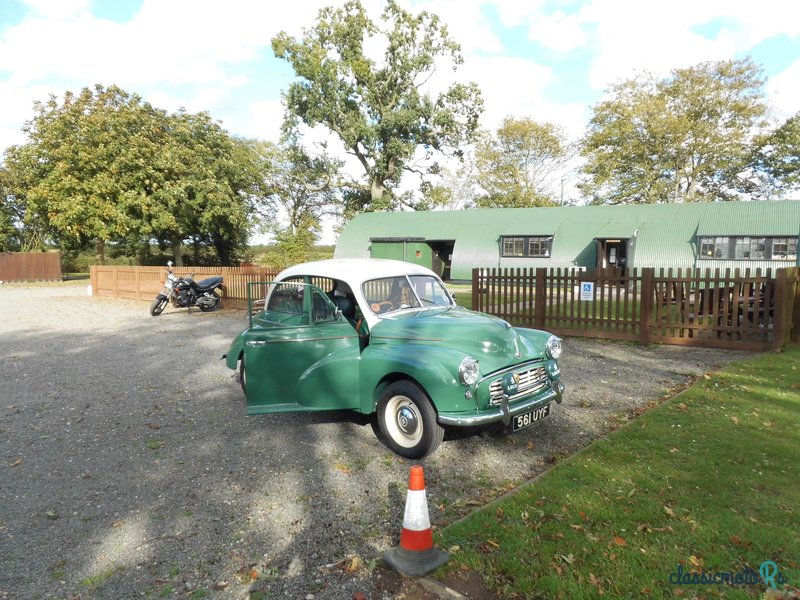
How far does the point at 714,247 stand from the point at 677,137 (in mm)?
20449

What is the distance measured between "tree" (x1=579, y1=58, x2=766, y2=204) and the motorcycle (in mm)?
39179

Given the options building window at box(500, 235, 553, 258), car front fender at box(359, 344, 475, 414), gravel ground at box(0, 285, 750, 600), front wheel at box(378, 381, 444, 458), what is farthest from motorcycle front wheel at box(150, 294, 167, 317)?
building window at box(500, 235, 553, 258)

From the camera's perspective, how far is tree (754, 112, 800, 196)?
41219 mm

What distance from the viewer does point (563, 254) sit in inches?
1155

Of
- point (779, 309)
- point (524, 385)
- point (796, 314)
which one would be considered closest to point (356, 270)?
point (524, 385)

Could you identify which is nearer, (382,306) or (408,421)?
(408,421)

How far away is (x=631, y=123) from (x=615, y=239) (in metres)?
21.7

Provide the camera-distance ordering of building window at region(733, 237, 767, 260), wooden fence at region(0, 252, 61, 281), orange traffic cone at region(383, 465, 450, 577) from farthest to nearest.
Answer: wooden fence at region(0, 252, 61, 281) < building window at region(733, 237, 767, 260) < orange traffic cone at region(383, 465, 450, 577)

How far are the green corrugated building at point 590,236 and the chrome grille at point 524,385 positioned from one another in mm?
22961

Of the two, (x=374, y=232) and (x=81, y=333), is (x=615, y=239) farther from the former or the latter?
(x=81, y=333)

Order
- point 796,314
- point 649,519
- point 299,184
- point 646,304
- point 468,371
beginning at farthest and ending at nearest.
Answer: point 299,184, point 646,304, point 796,314, point 468,371, point 649,519

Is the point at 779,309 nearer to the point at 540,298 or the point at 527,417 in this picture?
the point at 540,298

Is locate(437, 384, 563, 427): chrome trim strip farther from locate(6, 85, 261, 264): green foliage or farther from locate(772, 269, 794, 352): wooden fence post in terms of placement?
locate(6, 85, 261, 264): green foliage

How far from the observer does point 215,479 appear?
4.27 meters
